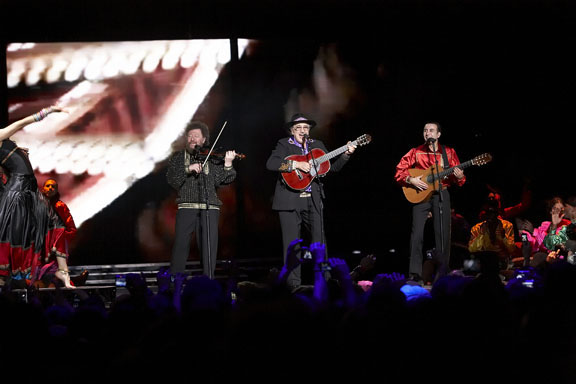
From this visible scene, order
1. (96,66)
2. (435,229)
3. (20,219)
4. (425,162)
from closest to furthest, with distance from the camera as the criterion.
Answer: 1. (20,219)
2. (435,229)
3. (425,162)
4. (96,66)

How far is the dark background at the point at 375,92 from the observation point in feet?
33.5

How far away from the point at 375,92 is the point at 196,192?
12.4 ft

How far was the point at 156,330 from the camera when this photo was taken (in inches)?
84.7

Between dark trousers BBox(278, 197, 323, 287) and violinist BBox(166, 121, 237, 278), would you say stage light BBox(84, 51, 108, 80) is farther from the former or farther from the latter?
dark trousers BBox(278, 197, 323, 287)

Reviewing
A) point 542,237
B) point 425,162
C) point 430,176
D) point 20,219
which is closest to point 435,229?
point 430,176

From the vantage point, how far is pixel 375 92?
34.3 ft

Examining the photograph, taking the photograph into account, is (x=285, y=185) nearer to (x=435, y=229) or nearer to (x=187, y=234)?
(x=187, y=234)

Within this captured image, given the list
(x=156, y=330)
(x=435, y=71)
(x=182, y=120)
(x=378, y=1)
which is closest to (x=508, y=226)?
(x=435, y=71)

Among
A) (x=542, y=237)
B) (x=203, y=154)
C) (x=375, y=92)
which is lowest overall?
(x=542, y=237)

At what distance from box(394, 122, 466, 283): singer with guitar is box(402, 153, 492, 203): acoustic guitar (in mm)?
15

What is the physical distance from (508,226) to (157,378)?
25.5 feet

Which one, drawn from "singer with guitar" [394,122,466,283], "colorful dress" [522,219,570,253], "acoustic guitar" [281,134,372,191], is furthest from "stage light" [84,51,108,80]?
"colorful dress" [522,219,570,253]

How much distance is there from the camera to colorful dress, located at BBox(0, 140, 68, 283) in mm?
7152

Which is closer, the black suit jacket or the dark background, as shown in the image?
the black suit jacket
